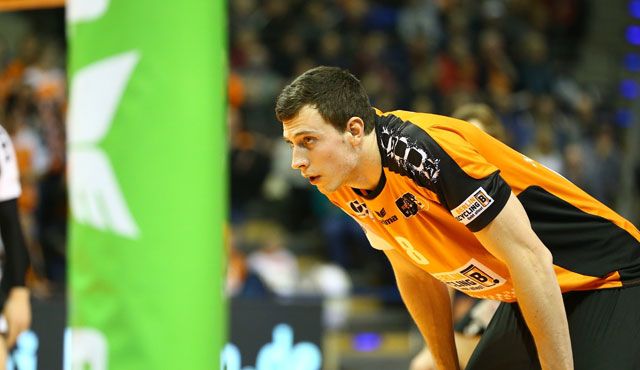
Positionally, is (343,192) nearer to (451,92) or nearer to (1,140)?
(1,140)

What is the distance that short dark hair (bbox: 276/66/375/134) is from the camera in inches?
114

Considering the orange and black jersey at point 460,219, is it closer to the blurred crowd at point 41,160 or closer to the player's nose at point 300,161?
the player's nose at point 300,161

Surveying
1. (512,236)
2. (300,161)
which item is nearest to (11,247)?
(300,161)

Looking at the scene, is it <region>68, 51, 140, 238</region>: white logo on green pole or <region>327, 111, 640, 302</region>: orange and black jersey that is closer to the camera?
<region>68, 51, 140, 238</region>: white logo on green pole

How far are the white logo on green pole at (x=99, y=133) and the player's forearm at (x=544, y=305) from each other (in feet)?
4.61

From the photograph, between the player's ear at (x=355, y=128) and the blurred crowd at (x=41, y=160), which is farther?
the blurred crowd at (x=41, y=160)

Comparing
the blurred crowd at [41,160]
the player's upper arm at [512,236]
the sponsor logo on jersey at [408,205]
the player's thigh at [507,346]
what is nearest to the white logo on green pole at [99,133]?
the player's upper arm at [512,236]

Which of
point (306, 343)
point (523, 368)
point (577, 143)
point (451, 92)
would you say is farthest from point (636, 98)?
point (523, 368)

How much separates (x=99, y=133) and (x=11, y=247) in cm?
297

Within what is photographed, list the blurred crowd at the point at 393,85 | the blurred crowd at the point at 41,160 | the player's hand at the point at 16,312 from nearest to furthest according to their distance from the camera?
the player's hand at the point at 16,312 → the blurred crowd at the point at 41,160 → the blurred crowd at the point at 393,85

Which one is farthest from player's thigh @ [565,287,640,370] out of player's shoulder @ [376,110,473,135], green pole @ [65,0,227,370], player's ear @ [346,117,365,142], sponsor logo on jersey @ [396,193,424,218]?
green pole @ [65,0,227,370]

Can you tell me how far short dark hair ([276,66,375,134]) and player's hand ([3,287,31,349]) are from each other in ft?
6.74

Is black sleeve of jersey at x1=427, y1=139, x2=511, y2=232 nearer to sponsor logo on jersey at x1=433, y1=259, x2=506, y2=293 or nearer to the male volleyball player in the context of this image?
the male volleyball player

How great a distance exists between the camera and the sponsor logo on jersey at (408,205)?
9.88 ft
